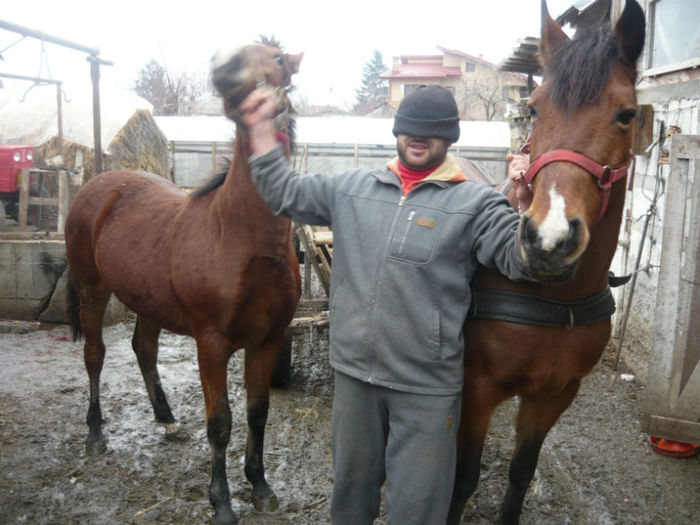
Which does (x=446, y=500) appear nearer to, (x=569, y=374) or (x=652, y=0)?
(x=569, y=374)

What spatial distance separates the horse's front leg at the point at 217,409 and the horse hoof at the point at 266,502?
0.14 metres

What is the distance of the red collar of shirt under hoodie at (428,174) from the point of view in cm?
189

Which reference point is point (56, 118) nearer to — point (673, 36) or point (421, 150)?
point (673, 36)

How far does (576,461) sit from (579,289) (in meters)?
1.99

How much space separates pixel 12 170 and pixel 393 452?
26.6 ft

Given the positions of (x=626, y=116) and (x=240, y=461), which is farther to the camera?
(x=240, y=461)

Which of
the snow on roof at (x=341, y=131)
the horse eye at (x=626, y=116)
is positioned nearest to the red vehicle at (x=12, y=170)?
the snow on roof at (x=341, y=131)

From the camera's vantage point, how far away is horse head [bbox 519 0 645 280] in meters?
1.48

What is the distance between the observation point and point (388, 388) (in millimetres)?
1901

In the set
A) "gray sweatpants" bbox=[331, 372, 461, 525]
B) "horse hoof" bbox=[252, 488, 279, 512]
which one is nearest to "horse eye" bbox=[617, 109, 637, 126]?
"gray sweatpants" bbox=[331, 372, 461, 525]

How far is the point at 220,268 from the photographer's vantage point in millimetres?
2611

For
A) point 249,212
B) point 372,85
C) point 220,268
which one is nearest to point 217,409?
point 220,268

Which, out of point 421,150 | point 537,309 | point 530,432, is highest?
point 421,150

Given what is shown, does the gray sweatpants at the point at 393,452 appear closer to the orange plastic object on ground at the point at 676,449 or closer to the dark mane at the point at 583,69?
the dark mane at the point at 583,69
